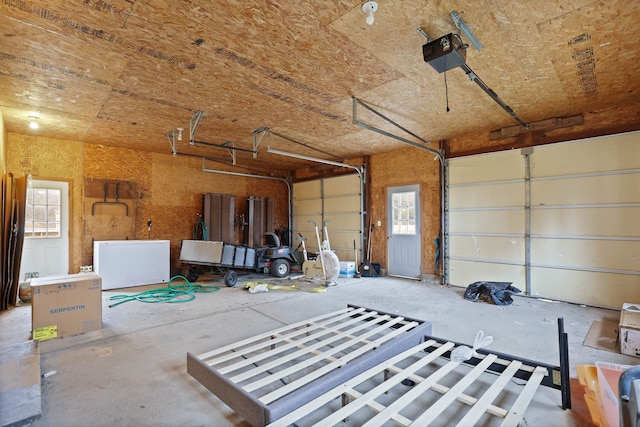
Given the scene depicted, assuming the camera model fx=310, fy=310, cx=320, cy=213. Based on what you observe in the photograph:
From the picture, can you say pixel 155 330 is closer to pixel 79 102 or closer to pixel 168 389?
pixel 168 389

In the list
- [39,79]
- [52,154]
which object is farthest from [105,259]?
[39,79]

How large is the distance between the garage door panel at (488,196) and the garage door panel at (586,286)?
1221mm

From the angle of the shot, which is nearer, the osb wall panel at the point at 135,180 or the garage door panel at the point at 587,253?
the garage door panel at the point at 587,253

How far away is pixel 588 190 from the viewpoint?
4625mm

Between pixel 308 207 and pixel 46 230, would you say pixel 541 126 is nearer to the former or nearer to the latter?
pixel 308 207

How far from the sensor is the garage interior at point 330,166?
8.07 ft

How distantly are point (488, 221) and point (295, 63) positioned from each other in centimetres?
441

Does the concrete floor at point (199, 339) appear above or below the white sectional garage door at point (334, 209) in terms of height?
below

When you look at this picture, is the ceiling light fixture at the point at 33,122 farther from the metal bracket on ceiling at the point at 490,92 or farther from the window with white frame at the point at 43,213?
the metal bracket on ceiling at the point at 490,92

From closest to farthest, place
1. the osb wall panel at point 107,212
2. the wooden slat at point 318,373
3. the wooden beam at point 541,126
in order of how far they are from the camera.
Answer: the wooden slat at point 318,373, the wooden beam at point 541,126, the osb wall panel at point 107,212

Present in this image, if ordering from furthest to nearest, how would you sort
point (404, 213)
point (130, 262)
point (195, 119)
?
point (404, 213)
point (130, 262)
point (195, 119)

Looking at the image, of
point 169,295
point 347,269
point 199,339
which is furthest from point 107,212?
point 347,269

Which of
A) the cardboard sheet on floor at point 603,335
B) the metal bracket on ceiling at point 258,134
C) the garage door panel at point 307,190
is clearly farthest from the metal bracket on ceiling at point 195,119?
the cardboard sheet on floor at point 603,335

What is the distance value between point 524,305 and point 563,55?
336 centimetres
